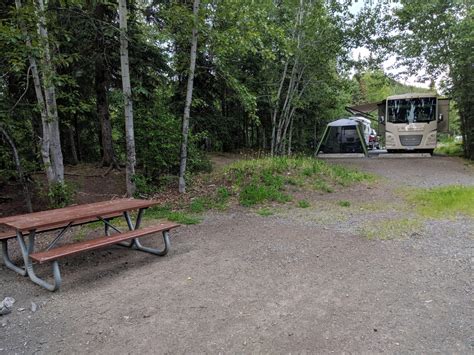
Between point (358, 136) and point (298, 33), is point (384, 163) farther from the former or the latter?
point (298, 33)

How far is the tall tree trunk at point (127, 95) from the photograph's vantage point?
20.3 feet

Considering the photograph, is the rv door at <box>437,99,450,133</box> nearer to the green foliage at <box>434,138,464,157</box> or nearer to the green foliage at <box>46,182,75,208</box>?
the green foliage at <box>434,138,464,157</box>

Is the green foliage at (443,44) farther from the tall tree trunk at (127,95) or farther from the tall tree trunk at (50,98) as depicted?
the tall tree trunk at (50,98)

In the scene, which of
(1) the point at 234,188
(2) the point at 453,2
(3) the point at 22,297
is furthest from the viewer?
(2) the point at 453,2

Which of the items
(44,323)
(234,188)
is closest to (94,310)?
(44,323)

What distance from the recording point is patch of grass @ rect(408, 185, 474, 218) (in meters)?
5.48

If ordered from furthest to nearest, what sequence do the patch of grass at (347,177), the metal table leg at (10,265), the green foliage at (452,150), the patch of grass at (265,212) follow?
the green foliage at (452,150) < the patch of grass at (347,177) < the patch of grass at (265,212) < the metal table leg at (10,265)

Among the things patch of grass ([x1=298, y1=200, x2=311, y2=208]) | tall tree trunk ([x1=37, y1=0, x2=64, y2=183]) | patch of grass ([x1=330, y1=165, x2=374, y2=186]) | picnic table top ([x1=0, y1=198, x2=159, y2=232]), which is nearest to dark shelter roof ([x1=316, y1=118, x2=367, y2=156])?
patch of grass ([x1=330, y1=165, x2=374, y2=186])

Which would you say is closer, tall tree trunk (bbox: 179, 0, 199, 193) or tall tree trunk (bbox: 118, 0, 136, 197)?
tall tree trunk (bbox: 118, 0, 136, 197)

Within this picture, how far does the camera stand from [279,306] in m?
2.75

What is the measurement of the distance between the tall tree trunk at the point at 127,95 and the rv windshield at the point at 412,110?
1233 centimetres

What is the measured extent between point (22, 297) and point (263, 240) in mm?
2764

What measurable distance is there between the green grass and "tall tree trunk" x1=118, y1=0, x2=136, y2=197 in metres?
2.30

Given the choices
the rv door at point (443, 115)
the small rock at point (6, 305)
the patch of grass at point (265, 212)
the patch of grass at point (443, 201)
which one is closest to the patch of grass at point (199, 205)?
the patch of grass at point (265, 212)
